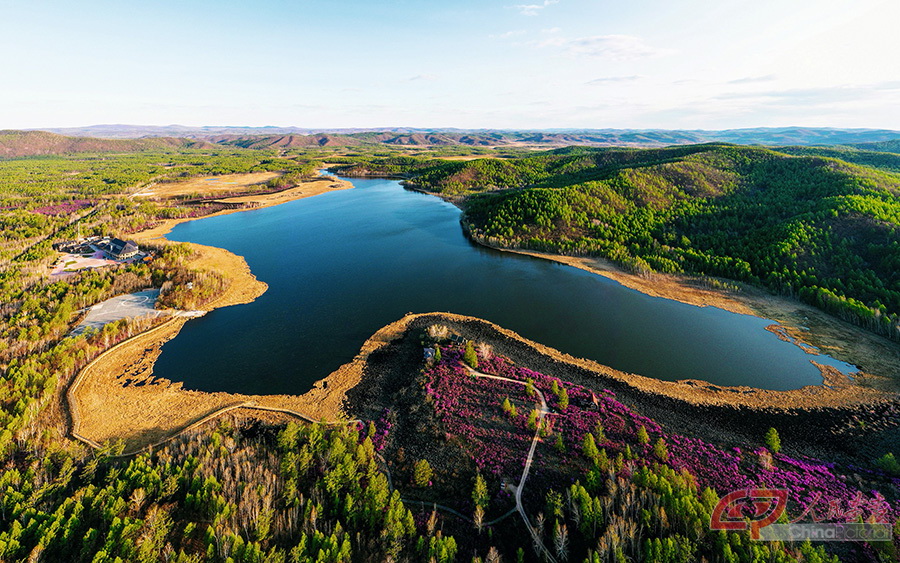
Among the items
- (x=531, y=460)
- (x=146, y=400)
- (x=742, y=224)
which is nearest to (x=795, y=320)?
(x=742, y=224)

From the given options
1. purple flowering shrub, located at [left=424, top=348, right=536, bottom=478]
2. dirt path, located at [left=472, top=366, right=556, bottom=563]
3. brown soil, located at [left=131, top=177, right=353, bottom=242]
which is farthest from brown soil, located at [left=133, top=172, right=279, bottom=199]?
dirt path, located at [left=472, top=366, right=556, bottom=563]

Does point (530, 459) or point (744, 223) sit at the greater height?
point (744, 223)

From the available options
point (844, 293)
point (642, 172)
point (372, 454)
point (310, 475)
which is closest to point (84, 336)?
point (310, 475)

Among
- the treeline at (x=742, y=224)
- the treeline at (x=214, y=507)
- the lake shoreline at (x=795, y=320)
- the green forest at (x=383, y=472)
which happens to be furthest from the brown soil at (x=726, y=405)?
the treeline at (x=742, y=224)

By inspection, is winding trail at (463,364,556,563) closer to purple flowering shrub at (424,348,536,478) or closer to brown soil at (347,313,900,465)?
purple flowering shrub at (424,348,536,478)

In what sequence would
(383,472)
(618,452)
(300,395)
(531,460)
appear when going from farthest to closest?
(300,395), (618,452), (531,460), (383,472)

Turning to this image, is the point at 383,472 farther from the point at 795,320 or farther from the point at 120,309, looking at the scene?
the point at 795,320

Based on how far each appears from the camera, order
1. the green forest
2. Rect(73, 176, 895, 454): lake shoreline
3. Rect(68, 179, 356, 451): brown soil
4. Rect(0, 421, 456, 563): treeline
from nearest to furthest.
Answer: Rect(0, 421, 456, 563): treeline < the green forest < Rect(68, 179, 356, 451): brown soil < Rect(73, 176, 895, 454): lake shoreline
